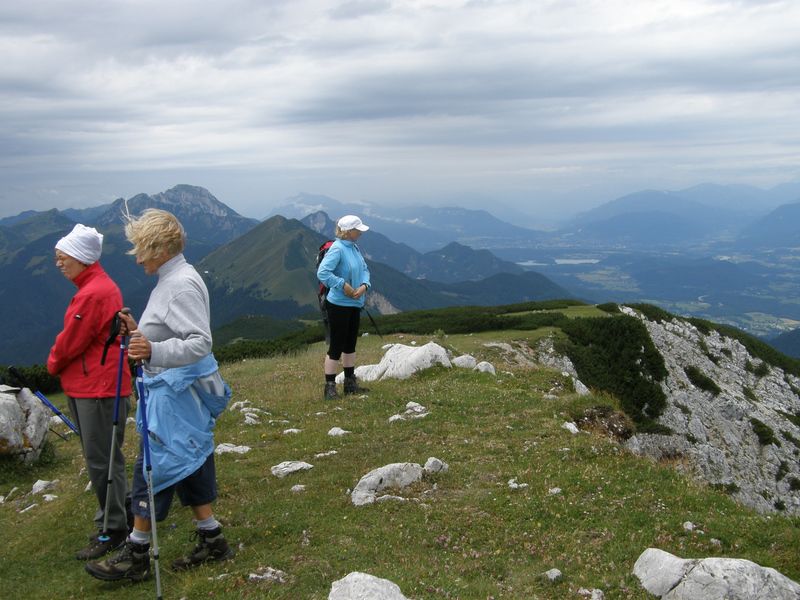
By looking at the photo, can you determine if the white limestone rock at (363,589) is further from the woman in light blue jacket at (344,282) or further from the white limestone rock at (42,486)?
the woman in light blue jacket at (344,282)

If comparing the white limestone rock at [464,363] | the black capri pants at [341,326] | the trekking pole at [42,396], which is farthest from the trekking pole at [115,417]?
the white limestone rock at [464,363]

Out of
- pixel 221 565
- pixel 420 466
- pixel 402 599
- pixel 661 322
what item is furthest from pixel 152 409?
pixel 661 322

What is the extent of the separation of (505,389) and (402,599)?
10.9 metres

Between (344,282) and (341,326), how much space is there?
1280 mm

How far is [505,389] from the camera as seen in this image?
650 inches

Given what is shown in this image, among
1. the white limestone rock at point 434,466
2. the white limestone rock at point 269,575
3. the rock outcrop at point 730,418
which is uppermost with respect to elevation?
the white limestone rock at point 269,575

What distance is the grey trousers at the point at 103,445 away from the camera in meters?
7.63

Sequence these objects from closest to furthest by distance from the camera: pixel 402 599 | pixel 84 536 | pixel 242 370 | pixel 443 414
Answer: pixel 402 599 < pixel 84 536 < pixel 443 414 < pixel 242 370

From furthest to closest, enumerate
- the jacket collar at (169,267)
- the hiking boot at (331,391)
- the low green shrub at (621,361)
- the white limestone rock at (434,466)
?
the low green shrub at (621,361) → the hiking boot at (331,391) → the white limestone rock at (434,466) → the jacket collar at (169,267)

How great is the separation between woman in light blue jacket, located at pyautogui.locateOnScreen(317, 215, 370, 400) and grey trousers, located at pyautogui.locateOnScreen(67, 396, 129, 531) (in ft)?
21.8

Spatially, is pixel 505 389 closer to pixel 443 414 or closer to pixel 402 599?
pixel 443 414

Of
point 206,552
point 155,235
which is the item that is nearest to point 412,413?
point 206,552

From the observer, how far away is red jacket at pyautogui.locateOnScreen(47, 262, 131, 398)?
7.40m

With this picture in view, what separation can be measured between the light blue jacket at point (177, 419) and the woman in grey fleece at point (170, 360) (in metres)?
0.01
